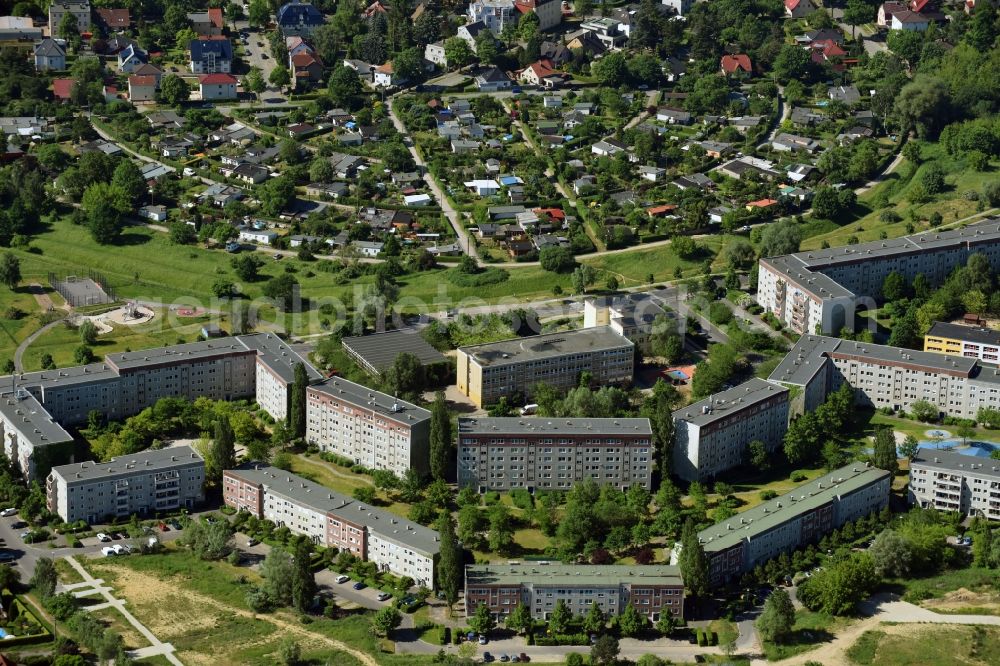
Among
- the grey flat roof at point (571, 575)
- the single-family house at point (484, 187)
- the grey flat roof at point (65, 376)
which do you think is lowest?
the grey flat roof at point (571, 575)

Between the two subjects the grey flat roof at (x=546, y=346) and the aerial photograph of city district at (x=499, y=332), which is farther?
the grey flat roof at (x=546, y=346)

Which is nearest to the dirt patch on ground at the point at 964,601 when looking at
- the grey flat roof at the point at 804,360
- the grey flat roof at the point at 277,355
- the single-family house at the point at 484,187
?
the grey flat roof at the point at 804,360

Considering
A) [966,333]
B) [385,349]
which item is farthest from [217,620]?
[966,333]

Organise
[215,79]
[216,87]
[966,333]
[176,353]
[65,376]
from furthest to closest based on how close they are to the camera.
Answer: [215,79] < [216,87] < [966,333] < [176,353] < [65,376]

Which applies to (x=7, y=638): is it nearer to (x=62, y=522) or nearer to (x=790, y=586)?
(x=62, y=522)

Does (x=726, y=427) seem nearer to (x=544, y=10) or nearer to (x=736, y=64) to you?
(x=736, y=64)

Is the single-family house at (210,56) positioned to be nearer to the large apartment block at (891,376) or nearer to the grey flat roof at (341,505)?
the grey flat roof at (341,505)

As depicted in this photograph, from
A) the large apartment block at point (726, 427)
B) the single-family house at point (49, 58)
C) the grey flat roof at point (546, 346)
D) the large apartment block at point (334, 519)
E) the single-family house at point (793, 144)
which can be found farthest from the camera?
the single-family house at point (49, 58)
